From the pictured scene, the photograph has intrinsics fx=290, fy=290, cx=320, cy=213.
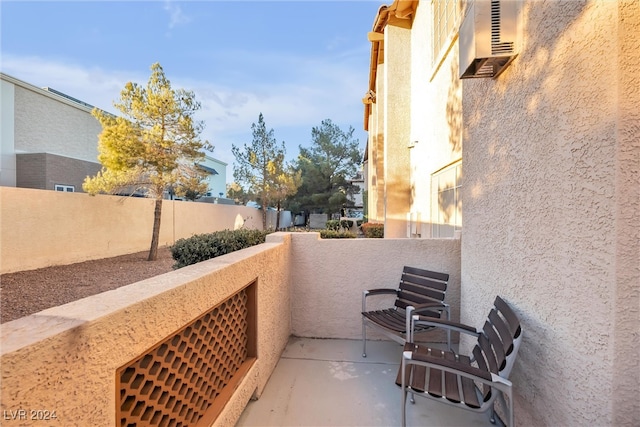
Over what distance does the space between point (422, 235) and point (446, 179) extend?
239cm

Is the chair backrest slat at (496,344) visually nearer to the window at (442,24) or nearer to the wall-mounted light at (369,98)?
the window at (442,24)

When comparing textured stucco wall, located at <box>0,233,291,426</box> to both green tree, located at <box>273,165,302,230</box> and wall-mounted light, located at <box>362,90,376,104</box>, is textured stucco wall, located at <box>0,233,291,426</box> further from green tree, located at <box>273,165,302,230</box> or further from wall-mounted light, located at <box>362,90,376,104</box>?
green tree, located at <box>273,165,302,230</box>

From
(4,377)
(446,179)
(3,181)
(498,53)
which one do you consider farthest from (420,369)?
(3,181)

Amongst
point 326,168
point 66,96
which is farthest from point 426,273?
point 326,168

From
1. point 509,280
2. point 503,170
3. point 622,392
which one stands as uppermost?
point 503,170

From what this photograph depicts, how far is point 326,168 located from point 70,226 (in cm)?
2348

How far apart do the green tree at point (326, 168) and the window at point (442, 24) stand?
23042 millimetres

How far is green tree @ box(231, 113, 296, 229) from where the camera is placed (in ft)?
82.6

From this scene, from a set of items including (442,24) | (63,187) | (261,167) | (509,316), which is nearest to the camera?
(509,316)

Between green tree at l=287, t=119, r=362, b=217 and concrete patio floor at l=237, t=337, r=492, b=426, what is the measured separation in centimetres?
2650

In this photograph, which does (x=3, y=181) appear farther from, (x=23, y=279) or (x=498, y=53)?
(x=498, y=53)

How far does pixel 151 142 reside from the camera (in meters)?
11.7

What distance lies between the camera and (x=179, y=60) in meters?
12.0

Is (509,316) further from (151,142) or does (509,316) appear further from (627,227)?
(151,142)
